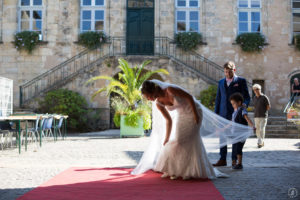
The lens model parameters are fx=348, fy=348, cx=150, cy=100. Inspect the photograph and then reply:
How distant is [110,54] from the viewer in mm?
15727

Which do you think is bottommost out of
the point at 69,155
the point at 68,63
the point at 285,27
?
the point at 69,155

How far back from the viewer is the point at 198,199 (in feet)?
11.4

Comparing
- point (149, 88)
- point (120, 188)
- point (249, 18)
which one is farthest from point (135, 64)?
point (120, 188)

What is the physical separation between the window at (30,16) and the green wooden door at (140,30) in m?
4.16

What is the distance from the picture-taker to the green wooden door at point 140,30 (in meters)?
15.9

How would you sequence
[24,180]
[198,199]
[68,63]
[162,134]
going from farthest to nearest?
[68,63] → [162,134] → [24,180] → [198,199]

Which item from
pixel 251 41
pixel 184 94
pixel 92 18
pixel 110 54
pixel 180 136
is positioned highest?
pixel 92 18

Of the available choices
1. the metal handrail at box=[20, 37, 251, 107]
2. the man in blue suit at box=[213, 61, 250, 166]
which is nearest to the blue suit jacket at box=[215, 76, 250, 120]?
the man in blue suit at box=[213, 61, 250, 166]

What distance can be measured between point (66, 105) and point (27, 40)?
4052 mm

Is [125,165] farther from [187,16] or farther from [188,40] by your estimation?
[187,16]

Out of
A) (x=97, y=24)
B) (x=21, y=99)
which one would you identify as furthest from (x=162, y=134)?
(x=97, y=24)

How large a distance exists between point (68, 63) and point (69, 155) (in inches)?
365

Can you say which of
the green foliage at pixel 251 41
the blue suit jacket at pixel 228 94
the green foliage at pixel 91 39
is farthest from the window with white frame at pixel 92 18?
the blue suit jacket at pixel 228 94

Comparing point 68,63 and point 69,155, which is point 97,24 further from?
point 69,155
